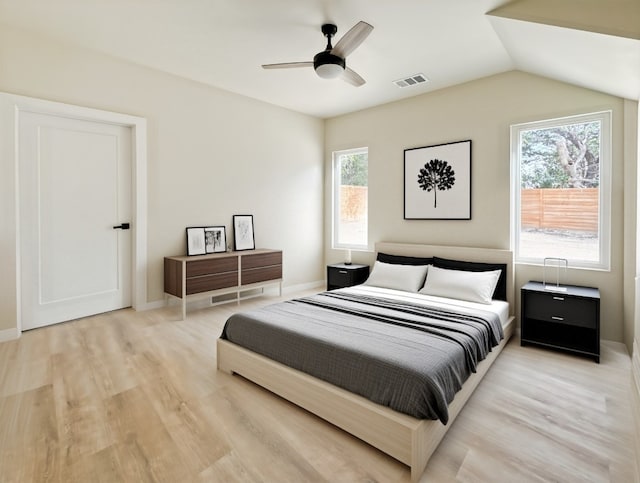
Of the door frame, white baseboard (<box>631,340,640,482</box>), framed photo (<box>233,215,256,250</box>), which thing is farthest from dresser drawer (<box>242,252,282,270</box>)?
white baseboard (<box>631,340,640,482</box>)

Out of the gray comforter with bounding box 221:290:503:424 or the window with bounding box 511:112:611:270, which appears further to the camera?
the window with bounding box 511:112:611:270

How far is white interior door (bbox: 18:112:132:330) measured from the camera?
3346 millimetres

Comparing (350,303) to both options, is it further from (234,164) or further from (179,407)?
(234,164)

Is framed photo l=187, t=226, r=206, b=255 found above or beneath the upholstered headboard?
above

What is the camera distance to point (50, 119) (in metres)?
3.42

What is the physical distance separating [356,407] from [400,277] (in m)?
2.22

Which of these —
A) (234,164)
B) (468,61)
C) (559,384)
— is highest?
(468,61)

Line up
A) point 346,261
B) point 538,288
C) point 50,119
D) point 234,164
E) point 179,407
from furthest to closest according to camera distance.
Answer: point 346,261, point 234,164, point 50,119, point 538,288, point 179,407

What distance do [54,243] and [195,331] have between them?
1.71 m

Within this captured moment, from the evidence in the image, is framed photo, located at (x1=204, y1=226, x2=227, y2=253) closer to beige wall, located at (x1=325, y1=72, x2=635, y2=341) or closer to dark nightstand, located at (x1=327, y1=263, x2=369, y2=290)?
dark nightstand, located at (x1=327, y1=263, x2=369, y2=290)

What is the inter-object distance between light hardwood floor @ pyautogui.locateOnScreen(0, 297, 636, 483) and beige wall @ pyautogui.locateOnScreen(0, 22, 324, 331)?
1.54m

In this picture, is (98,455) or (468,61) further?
(468,61)

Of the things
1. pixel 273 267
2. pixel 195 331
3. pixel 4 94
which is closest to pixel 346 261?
pixel 273 267

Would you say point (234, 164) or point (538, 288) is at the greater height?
point (234, 164)
